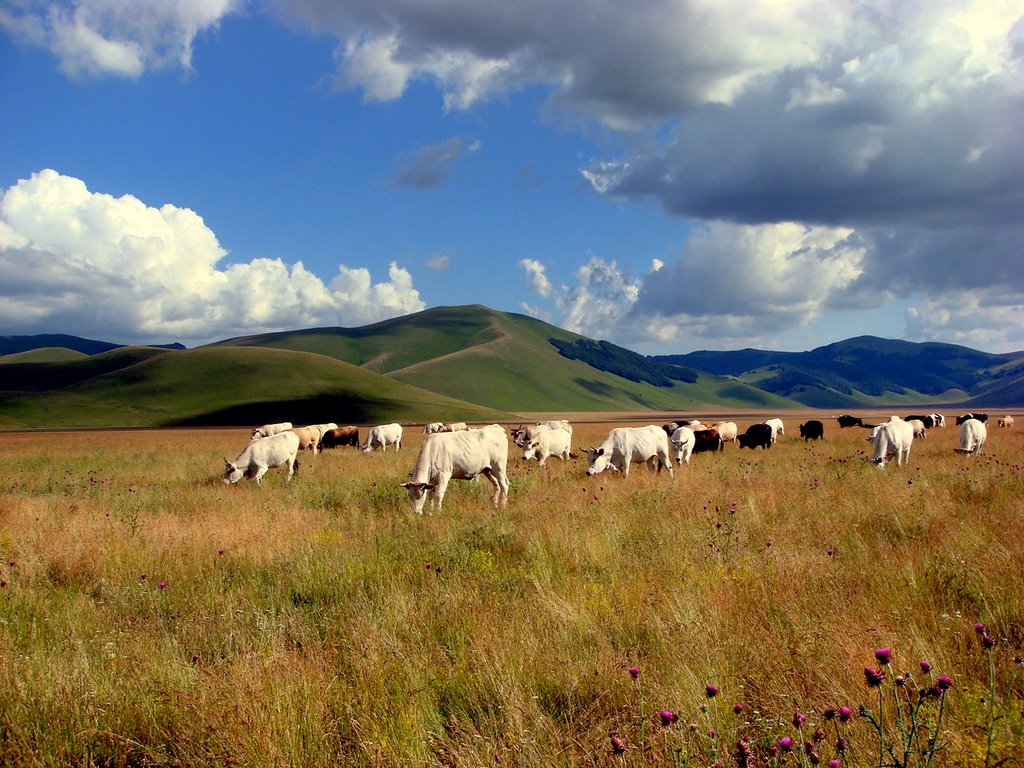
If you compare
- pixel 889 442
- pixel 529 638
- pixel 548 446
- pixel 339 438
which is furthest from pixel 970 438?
pixel 339 438

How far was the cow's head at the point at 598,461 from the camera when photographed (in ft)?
62.1

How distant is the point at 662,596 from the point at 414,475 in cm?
932

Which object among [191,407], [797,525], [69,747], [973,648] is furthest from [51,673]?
[191,407]

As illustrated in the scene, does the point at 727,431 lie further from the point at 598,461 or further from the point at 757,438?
the point at 598,461

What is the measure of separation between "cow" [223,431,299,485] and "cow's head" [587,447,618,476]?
9.80 m

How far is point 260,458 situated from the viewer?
21.5 meters

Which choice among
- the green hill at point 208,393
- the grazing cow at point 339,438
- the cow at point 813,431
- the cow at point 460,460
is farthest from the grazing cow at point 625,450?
the green hill at point 208,393

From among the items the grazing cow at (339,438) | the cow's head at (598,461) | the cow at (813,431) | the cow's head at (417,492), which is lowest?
the grazing cow at (339,438)

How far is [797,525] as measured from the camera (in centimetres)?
974

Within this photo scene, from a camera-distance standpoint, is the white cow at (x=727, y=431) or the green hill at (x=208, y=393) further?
the green hill at (x=208, y=393)

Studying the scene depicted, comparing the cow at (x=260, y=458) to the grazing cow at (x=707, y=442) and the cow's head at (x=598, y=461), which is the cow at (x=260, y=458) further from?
the grazing cow at (x=707, y=442)

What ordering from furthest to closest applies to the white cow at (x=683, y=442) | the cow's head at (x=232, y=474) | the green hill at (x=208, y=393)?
1. the green hill at (x=208, y=393)
2. the white cow at (x=683, y=442)
3. the cow's head at (x=232, y=474)

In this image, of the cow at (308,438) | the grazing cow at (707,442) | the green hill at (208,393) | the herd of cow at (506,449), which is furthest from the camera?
the green hill at (208,393)

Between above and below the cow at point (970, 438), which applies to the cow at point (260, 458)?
below
